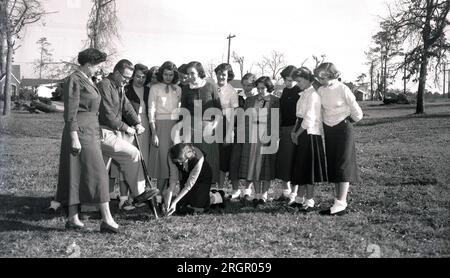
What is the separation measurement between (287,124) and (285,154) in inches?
17.0

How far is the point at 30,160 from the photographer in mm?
11984

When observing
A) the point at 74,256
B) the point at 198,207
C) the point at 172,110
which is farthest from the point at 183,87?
the point at 74,256

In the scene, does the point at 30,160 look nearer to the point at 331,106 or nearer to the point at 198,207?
the point at 198,207

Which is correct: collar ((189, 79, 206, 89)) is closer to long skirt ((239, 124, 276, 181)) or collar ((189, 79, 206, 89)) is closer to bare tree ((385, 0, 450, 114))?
long skirt ((239, 124, 276, 181))

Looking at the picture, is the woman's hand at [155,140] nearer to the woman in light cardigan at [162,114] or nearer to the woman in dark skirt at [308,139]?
the woman in light cardigan at [162,114]

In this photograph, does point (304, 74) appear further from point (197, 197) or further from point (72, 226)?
point (72, 226)

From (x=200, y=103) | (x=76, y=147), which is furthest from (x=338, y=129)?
(x=76, y=147)

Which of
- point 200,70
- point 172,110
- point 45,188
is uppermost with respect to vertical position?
point 200,70

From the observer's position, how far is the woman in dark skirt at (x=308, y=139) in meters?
6.27

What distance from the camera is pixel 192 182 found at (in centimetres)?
620

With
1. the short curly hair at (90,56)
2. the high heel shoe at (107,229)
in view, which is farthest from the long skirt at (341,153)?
the short curly hair at (90,56)

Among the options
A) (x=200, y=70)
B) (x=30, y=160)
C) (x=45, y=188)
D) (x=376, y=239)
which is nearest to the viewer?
(x=376, y=239)

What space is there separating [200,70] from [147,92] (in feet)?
2.90

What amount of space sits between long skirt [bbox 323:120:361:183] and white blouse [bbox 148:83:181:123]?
7.20ft
